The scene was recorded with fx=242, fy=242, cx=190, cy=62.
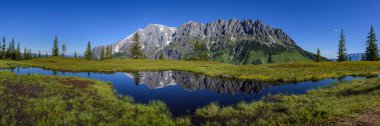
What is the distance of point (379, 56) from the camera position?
109 metres

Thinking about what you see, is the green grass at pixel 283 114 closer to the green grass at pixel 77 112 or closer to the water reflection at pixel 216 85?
the green grass at pixel 77 112

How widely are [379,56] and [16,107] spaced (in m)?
134

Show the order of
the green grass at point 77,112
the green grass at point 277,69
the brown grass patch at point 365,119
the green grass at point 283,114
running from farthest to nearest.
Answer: the green grass at point 277,69, the green grass at point 77,112, the green grass at point 283,114, the brown grass patch at point 365,119

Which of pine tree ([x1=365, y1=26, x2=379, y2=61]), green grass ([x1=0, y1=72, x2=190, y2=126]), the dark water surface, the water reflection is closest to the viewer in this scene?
green grass ([x1=0, y1=72, x2=190, y2=126])

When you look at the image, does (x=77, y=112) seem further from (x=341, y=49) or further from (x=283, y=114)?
(x=341, y=49)

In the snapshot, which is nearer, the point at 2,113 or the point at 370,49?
the point at 2,113

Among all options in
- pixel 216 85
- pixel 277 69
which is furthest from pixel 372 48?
pixel 216 85

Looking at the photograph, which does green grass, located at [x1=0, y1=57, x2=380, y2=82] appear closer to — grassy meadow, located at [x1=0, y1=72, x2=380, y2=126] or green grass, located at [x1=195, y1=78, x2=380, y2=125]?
green grass, located at [x1=195, y1=78, x2=380, y2=125]

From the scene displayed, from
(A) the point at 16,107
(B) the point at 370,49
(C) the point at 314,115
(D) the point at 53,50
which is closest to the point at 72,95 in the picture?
(A) the point at 16,107

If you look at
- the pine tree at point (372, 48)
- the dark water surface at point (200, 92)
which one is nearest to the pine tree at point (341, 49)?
the pine tree at point (372, 48)

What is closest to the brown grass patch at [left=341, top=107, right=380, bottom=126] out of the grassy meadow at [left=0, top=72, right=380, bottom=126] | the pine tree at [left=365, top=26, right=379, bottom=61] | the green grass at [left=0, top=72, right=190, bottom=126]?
the grassy meadow at [left=0, top=72, right=380, bottom=126]

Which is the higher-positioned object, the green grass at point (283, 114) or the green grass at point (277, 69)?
the green grass at point (277, 69)

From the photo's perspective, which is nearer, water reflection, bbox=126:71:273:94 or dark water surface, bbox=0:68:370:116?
dark water surface, bbox=0:68:370:116

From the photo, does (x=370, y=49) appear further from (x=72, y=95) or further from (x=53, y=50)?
(x=53, y=50)
